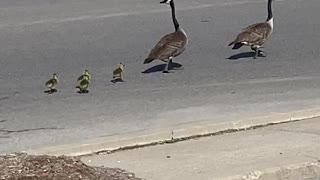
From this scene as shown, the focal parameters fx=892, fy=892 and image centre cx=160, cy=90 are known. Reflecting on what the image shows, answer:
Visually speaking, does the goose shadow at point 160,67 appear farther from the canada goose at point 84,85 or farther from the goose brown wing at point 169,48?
the canada goose at point 84,85

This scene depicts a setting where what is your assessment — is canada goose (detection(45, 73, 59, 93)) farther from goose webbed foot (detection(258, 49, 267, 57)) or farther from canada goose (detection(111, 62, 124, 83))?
goose webbed foot (detection(258, 49, 267, 57))

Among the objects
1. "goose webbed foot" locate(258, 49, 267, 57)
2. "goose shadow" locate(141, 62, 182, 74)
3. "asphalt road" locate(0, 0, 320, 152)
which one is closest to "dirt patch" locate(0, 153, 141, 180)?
"asphalt road" locate(0, 0, 320, 152)

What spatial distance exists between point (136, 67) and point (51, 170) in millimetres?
6198

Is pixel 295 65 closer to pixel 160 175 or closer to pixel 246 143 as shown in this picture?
pixel 246 143

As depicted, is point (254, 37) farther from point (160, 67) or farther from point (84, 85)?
point (84, 85)

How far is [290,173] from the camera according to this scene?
7.32 metres

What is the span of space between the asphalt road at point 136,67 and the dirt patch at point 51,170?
123 cm

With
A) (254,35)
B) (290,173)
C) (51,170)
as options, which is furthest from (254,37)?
(51,170)

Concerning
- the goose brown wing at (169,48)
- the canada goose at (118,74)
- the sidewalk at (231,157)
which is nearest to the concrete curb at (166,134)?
the sidewalk at (231,157)

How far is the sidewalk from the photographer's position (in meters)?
7.23

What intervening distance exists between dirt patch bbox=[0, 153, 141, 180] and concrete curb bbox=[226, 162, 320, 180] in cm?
96

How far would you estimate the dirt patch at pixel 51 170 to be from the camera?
6.59 m

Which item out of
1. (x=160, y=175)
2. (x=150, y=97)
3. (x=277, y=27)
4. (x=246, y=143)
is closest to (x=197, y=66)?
(x=150, y=97)

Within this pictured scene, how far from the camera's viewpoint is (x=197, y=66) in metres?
12.8
